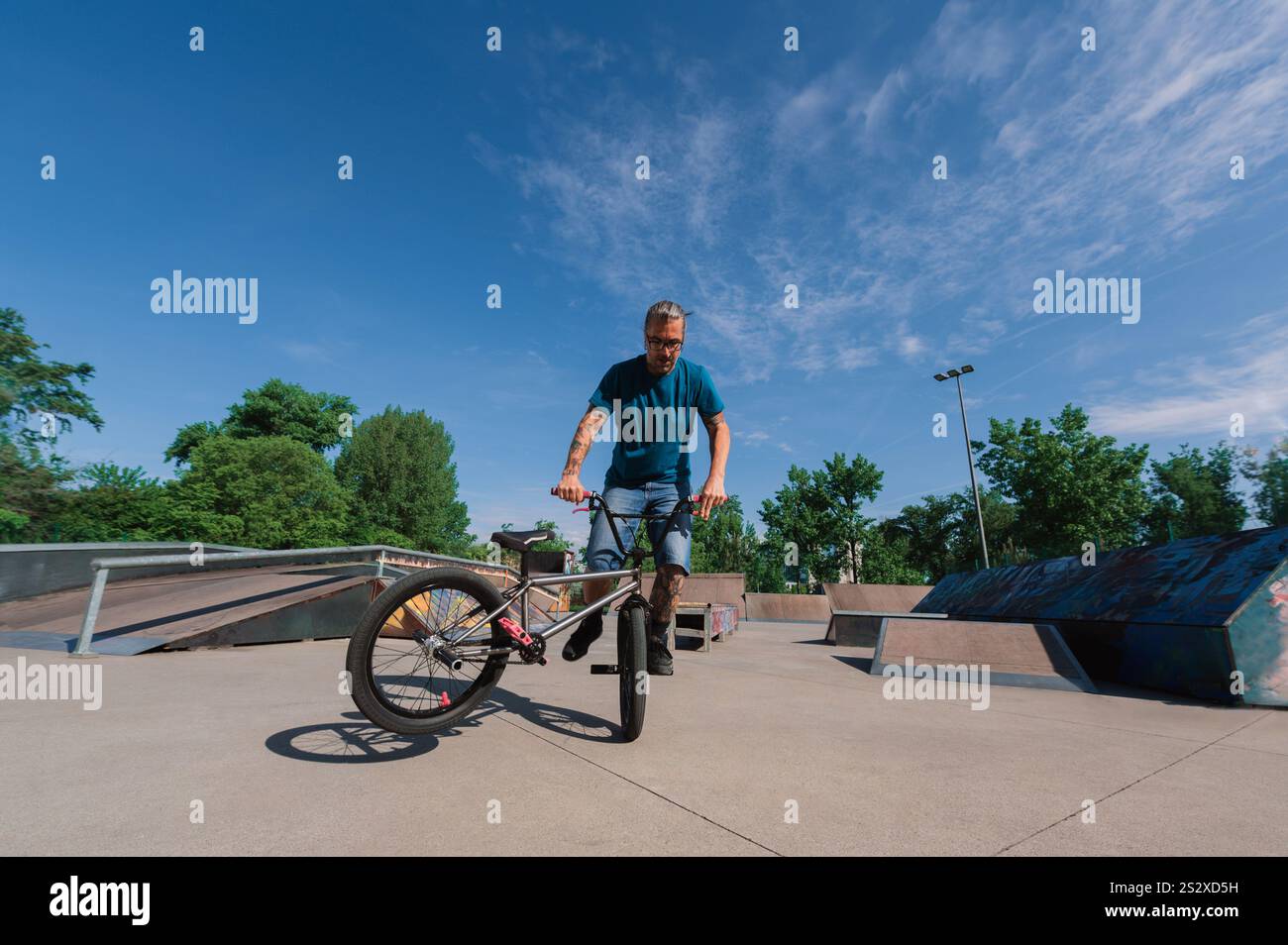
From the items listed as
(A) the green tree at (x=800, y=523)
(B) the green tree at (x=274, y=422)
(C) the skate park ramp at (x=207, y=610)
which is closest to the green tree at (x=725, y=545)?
(A) the green tree at (x=800, y=523)

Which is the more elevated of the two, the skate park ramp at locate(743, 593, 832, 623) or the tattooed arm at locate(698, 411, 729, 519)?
the tattooed arm at locate(698, 411, 729, 519)

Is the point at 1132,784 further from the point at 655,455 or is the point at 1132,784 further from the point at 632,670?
the point at 655,455

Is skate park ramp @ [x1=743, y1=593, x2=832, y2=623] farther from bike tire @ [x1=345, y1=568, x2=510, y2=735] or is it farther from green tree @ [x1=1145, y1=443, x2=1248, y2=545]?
green tree @ [x1=1145, y1=443, x2=1248, y2=545]

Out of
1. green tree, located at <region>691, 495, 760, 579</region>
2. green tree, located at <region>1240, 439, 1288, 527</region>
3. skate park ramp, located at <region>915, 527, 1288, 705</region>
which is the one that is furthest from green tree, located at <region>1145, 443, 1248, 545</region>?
skate park ramp, located at <region>915, 527, 1288, 705</region>

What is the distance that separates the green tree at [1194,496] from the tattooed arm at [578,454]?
181ft

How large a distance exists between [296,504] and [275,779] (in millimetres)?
36866

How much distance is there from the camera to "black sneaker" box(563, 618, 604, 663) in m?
3.48

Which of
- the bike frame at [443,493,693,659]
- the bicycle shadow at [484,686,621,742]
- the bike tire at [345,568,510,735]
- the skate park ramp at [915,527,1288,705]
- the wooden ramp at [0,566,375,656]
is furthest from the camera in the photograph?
the wooden ramp at [0,566,375,656]

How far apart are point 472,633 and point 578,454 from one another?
4.58ft

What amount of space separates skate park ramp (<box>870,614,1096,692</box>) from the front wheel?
12.1ft

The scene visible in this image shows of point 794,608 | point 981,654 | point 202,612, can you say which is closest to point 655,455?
point 981,654
